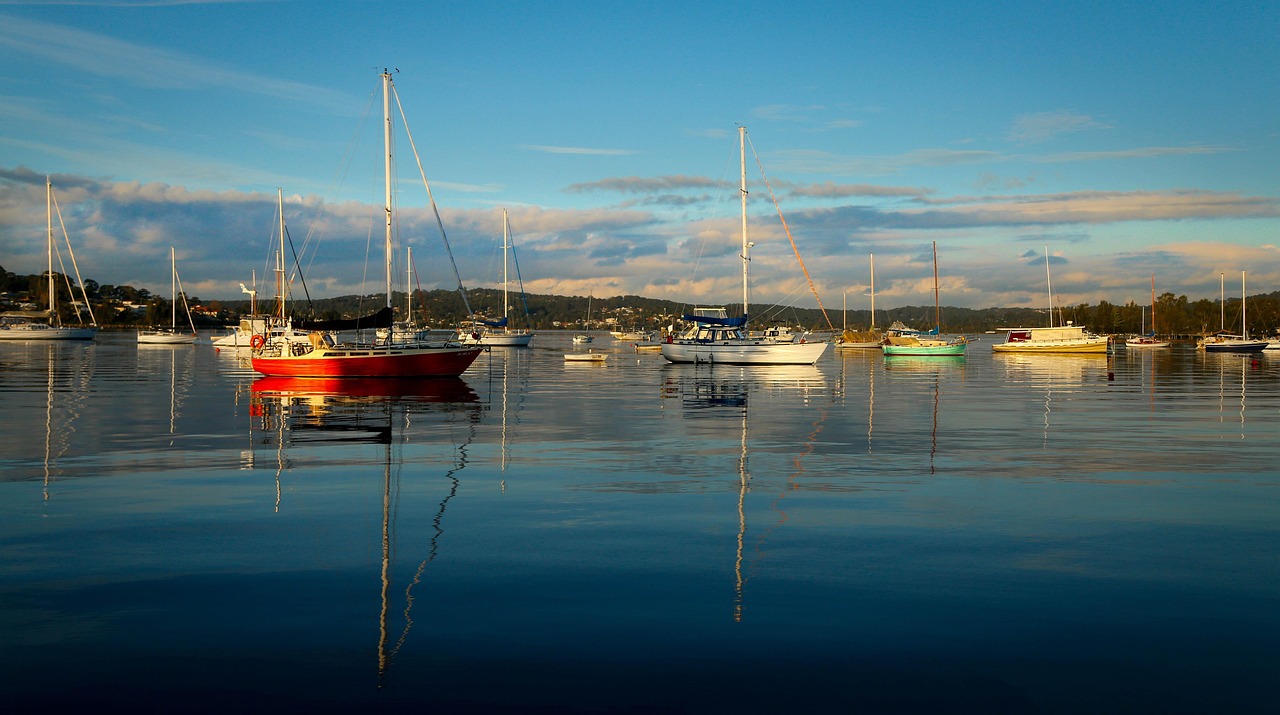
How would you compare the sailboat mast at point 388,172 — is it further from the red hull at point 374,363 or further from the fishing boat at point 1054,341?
the fishing boat at point 1054,341

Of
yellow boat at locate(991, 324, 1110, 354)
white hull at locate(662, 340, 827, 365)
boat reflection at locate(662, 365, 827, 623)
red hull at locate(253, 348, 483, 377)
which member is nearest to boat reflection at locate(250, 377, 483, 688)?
red hull at locate(253, 348, 483, 377)

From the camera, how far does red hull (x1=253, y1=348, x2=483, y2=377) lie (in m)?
46.7

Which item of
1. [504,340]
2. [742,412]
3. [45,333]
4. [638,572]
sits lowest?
[638,572]

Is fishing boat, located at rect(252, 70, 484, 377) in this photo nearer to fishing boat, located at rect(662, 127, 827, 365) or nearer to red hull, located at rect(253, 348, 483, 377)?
red hull, located at rect(253, 348, 483, 377)

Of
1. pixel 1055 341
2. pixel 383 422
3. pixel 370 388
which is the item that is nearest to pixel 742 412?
pixel 383 422

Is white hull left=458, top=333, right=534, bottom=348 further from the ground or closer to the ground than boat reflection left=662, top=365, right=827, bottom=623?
further from the ground

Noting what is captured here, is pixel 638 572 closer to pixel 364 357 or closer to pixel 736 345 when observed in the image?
pixel 364 357

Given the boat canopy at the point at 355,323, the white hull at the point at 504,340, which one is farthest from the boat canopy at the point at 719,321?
the white hull at the point at 504,340

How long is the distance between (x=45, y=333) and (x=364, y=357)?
114264mm

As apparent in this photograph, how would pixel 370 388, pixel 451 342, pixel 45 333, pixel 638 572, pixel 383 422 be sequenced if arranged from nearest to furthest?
pixel 638 572
pixel 383 422
pixel 370 388
pixel 451 342
pixel 45 333

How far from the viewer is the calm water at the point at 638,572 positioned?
7.53 metres

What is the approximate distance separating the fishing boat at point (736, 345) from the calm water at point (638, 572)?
5155 cm

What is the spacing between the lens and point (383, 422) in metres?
28.1

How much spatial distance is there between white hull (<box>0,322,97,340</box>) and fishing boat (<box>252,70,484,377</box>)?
104 meters
